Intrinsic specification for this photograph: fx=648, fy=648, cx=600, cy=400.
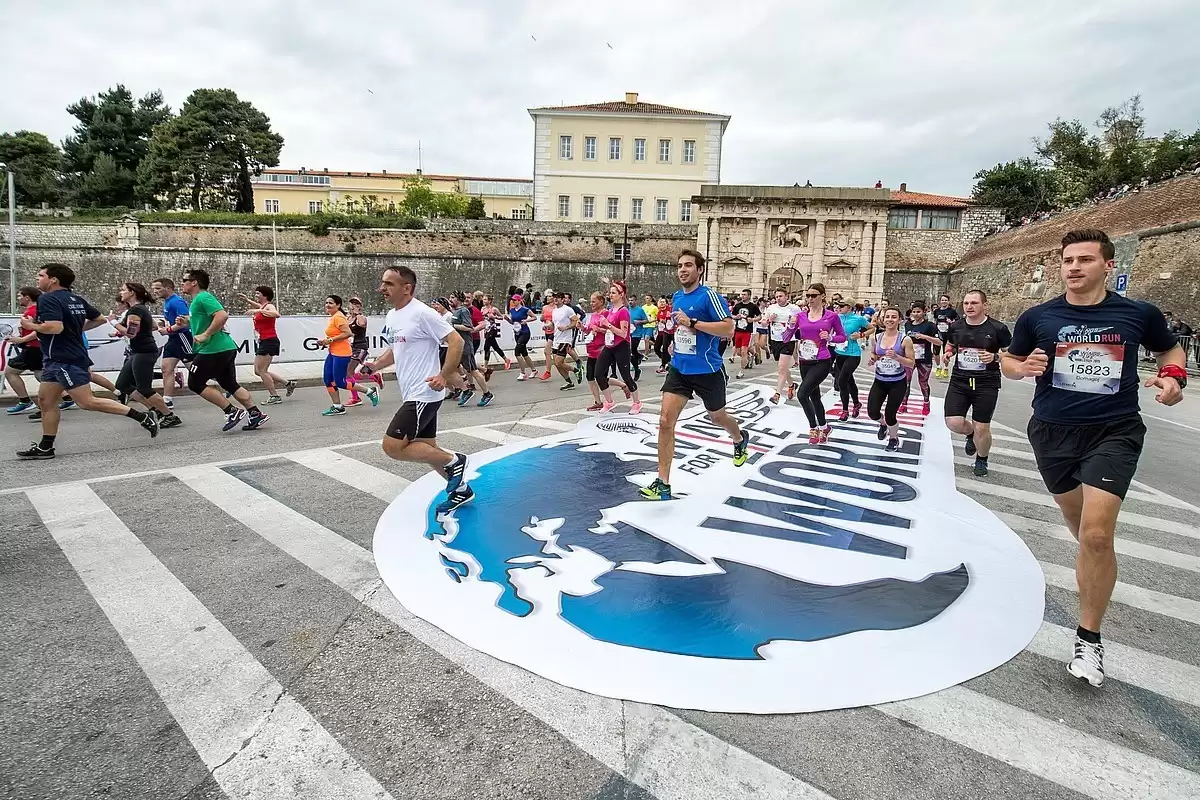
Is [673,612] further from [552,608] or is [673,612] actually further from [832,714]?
[832,714]

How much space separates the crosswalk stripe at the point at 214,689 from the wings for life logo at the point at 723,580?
89 cm

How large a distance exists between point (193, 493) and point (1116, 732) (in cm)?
655

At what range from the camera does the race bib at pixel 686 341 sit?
19.7ft

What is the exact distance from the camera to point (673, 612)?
11.7 feet

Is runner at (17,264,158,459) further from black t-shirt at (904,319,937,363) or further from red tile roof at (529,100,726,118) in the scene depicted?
red tile roof at (529,100,726,118)

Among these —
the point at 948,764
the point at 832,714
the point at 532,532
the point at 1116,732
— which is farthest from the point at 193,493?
the point at 1116,732

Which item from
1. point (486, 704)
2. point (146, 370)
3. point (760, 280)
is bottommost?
point (486, 704)

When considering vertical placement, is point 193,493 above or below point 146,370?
below

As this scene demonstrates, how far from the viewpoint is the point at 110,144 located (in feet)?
203

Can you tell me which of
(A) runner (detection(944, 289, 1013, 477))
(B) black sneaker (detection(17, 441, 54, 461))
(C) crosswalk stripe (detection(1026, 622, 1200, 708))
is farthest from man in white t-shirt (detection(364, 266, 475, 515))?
(A) runner (detection(944, 289, 1013, 477))

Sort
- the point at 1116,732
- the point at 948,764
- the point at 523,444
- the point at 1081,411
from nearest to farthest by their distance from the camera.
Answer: the point at 948,764 < the point at 1116,732 < the point at 1081,411 < the point at 523,444

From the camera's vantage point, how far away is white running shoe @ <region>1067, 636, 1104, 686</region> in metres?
2.98

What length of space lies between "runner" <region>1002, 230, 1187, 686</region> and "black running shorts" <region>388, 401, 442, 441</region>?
404 centimetres

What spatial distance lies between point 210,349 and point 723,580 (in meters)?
7.56
